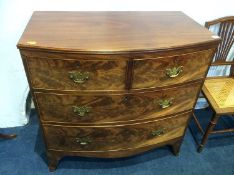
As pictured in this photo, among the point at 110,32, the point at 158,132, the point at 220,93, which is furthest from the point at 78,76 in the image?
the point at 220,93

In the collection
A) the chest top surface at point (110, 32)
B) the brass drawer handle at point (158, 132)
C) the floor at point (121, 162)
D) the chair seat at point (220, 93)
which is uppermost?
the chest top surface at point (110, 32)

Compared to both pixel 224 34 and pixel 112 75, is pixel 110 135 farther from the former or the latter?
pixel 224 34

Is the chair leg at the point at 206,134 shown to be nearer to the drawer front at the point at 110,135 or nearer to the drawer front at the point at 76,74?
the drawer front at the point at 110,135

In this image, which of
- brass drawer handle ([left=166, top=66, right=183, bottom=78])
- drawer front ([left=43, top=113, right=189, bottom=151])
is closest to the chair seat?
drawer front ([left=43, top=113, right=189, bottom=151])

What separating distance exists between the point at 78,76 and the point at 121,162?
93cm

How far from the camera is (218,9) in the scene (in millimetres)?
1721

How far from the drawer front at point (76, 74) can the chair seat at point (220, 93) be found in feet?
2.71

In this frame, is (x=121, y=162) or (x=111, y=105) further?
(x=121, y=162)

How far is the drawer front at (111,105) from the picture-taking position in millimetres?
1229

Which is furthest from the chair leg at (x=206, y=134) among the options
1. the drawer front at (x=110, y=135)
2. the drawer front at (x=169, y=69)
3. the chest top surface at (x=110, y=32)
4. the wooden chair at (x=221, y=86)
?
the chest top surface at (x=110, y=32)

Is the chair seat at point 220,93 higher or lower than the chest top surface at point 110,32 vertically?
lower

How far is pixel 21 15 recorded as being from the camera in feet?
5.00

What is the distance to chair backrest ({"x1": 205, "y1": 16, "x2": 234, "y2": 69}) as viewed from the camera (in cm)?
164

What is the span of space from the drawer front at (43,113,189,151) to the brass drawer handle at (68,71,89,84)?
0.36 metres
